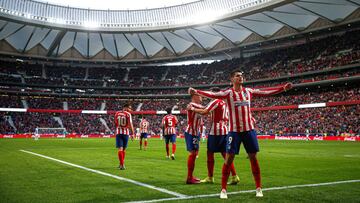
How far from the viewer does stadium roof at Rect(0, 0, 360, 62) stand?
49156 millimetres

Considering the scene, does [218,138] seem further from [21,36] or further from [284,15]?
[21,36]

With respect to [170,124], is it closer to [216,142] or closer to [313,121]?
[216,142]

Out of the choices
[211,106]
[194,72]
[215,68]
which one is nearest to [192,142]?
[211,106]

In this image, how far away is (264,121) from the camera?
52562 mm

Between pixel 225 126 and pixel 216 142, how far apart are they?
48 cm

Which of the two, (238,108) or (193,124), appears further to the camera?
(193,124)

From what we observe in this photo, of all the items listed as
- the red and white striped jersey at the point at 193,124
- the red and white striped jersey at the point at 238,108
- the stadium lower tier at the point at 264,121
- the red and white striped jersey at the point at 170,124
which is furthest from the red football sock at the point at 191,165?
the stadium lower tier at the point at 264,121

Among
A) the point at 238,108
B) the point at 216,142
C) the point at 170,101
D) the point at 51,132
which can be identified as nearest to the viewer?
the point at 238,108

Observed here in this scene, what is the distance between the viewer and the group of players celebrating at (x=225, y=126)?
6.74 m

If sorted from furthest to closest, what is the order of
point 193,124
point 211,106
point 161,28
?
1. point 161,28
2. point 193,124
3. point 211,106

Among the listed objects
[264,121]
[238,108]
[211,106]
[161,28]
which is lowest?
[238,108]

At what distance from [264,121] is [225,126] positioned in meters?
45.8

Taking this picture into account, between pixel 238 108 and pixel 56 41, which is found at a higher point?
pixel 56 41

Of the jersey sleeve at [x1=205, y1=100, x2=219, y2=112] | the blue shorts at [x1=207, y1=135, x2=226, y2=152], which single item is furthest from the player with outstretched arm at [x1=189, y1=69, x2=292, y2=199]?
the blue shorts at [x1=207, y1=135, x2=226, y2=152]
